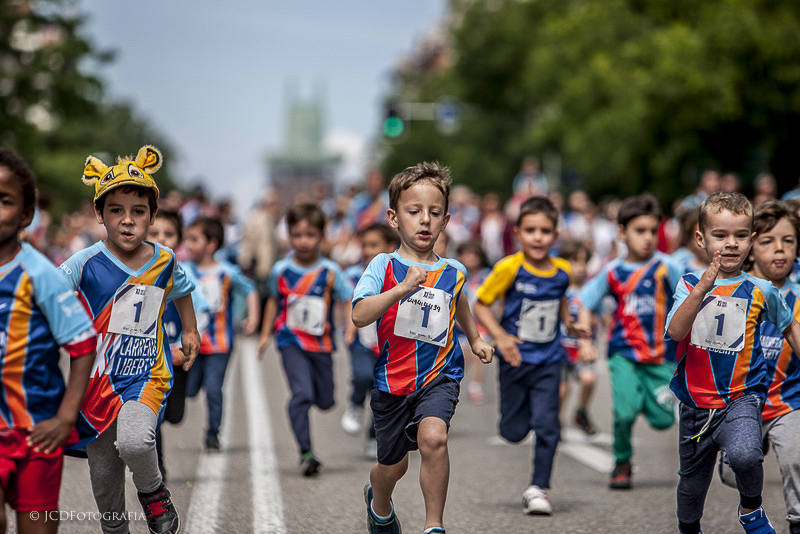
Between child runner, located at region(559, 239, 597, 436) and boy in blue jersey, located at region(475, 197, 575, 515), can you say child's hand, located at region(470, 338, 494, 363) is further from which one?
child runner, located at region(559, 239, 597, 436)

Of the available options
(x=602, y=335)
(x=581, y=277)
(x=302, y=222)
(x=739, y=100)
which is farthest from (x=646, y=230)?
(x=739, y=100)

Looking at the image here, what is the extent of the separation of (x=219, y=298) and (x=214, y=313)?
0.43 ft

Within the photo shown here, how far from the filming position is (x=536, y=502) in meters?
7.17

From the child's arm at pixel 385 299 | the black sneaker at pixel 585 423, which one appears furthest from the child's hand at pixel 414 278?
the black sneaker at pixel 585 423

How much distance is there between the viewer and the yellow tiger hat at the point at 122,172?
5.54m

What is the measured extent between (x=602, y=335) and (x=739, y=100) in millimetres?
9981

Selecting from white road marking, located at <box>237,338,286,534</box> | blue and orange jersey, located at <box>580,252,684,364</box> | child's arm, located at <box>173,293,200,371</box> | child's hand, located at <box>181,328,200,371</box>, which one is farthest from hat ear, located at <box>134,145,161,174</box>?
blue and orange jersey, located at <box>580,252,684,364</box>

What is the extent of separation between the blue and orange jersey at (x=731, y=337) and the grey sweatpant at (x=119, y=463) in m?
2.57

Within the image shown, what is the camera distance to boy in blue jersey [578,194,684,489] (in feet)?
27.0

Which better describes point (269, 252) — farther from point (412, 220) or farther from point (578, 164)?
point (578, 164)

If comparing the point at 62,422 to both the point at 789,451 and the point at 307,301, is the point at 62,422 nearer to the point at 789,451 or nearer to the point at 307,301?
the point at 789,451

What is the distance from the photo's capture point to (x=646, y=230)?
8.27 meters

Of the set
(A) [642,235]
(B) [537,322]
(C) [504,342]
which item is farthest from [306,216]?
(A) [642,235]

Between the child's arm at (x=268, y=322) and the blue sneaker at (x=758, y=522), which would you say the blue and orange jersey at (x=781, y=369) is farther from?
the child's arm at (x=268, y=322)
